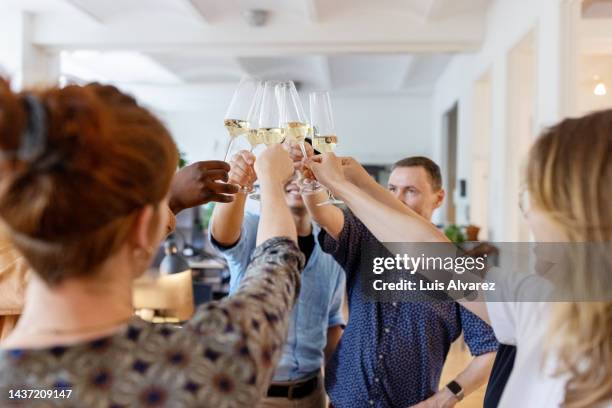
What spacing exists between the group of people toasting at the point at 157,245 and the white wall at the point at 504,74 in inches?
28.7

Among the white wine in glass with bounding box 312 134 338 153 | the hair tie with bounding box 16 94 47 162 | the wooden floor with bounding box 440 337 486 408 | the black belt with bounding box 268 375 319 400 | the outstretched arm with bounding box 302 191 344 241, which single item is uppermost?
the white wine in glass with bounding box 312 134 338 153

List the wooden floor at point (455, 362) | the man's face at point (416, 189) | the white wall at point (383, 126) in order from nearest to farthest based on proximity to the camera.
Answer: the man's face at point (416, 189)
the wooden floor at point (455, 362)
the white wall at point (383, 126)

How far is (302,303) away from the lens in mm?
1773

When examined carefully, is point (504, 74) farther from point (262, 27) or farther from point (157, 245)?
point (157, 245)

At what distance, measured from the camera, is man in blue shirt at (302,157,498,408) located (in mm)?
1524

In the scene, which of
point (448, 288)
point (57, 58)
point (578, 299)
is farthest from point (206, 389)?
point (57, 58)

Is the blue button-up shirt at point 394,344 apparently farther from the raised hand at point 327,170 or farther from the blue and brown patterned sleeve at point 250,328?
the blue and brown patterned sleeve at point 250,328

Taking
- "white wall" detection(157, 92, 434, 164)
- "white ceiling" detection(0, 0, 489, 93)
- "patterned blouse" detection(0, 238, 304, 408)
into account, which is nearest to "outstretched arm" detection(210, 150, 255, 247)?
"patterned blouse" detection(0, 238, 304, 408)

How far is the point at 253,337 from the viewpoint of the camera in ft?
2.38

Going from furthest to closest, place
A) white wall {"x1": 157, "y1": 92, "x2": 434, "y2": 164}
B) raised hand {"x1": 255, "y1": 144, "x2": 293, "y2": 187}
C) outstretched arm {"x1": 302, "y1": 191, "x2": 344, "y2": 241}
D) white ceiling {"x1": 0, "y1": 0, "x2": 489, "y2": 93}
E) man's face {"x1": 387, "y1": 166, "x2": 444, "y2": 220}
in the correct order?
white wall {"x1": 157, "y1": 92, "x2": 434, "y2": 164}
white ceiling {"x1": 0, "y1": 0, "x2": 489, "y2": 93}
man's face {"x1": 387, "y1": 166, "x2": 444, "y2": 220}
outstretched arm {"x1": 302, "y1": 191, "x2": 344, "y2": 241}
raised hand {"x1": 255, "y1": 144, "x2": 293, "y2": 187}

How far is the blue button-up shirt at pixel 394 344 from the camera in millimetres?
1524

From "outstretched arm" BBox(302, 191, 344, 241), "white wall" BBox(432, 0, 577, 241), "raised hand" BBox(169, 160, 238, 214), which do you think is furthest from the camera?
"white wall" BBox(432, 0, 577, 241)

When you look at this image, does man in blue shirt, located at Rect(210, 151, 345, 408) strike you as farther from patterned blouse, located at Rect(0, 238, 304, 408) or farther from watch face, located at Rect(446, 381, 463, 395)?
patterned blouse, located at Rect(0, 238, 304, 408)

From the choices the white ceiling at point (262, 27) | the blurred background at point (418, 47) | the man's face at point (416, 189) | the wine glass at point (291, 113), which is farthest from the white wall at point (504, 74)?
the wine glass at point (291, 113)
